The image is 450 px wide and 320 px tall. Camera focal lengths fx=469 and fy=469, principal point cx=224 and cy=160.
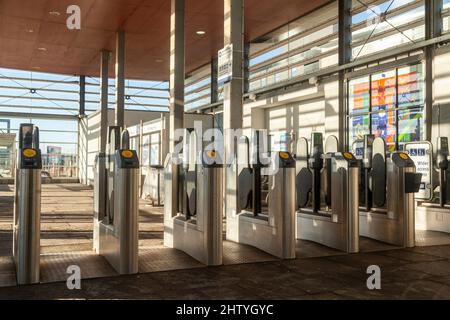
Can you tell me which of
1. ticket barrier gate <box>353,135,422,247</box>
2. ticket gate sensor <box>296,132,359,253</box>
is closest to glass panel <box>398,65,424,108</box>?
ticket barrier gate <box>353,135,422,247</box>

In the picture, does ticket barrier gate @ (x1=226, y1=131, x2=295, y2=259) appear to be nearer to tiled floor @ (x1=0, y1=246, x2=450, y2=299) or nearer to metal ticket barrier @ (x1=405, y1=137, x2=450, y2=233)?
tiled floor @ (x1=0, y1=246, x2=450, y2=299)

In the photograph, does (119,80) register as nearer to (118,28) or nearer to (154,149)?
(118,28)

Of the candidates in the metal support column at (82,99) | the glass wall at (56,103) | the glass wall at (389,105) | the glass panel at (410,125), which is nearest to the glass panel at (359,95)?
the glass wall at (389,105)

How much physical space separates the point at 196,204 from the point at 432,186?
14.5 feet

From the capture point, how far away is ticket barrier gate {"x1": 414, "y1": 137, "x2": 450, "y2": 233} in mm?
7535

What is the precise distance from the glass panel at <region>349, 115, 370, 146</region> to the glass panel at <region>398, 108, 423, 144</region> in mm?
913

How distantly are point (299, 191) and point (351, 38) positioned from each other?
480cm

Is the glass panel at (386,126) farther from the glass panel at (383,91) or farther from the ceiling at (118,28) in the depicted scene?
the ceiling at (118,28)

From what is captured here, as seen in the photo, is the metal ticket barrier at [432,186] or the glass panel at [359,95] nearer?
the metal ticket barrier at [432,186]

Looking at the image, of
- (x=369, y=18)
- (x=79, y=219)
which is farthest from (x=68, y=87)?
(x=369, y=18)

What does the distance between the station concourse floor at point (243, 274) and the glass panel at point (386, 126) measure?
2.87 m

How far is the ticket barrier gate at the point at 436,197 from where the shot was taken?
7.54 metres

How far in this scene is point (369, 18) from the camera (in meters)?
10.0
